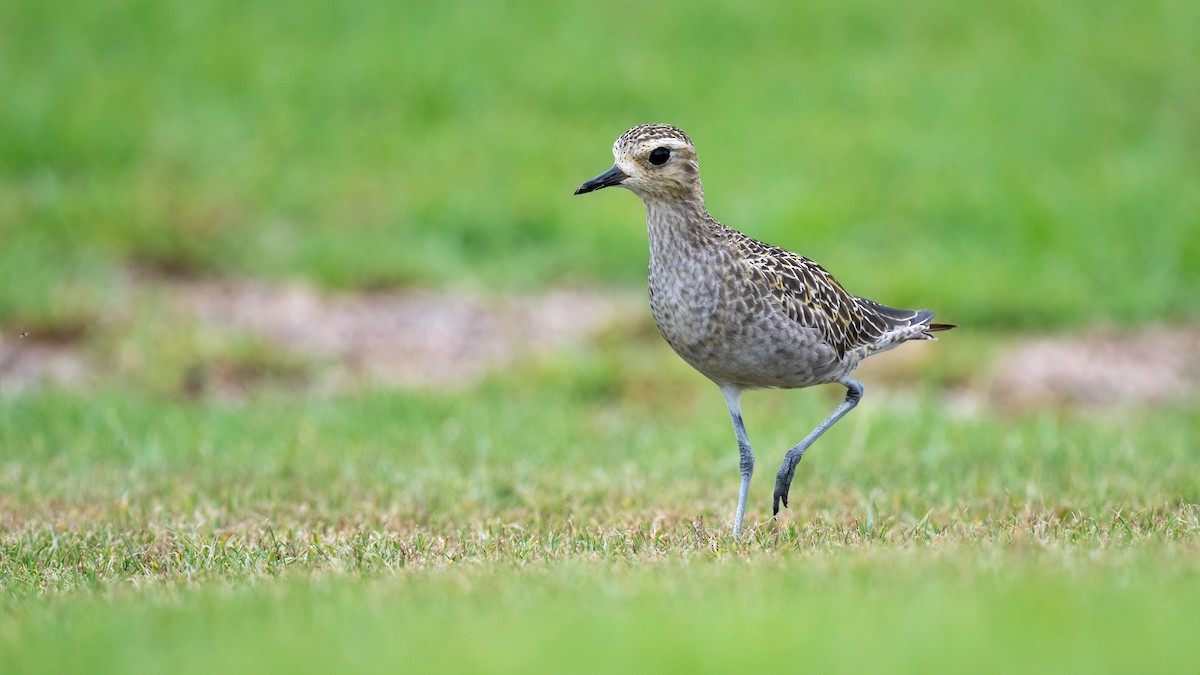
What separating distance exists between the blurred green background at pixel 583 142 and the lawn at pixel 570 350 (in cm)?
6

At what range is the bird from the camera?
7.34 m

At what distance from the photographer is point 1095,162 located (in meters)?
19.1

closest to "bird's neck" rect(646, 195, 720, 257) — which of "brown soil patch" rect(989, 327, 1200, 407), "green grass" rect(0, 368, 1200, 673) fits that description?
"green grass" rect(0, 368, 1200, 673)

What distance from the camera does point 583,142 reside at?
19.0 meters

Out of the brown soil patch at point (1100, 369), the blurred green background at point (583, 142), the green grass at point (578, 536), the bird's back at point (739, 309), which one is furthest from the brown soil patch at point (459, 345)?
the bird's back at point (739, 309)

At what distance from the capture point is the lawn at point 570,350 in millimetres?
5023

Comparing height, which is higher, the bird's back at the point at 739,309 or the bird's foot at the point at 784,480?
the bird's back at the point at 739,309

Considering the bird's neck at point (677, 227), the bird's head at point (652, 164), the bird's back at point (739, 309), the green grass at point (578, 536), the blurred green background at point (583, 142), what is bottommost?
the green grass at point (578, 536)

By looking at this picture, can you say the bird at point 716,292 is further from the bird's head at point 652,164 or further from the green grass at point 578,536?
the green grass at point 578,536

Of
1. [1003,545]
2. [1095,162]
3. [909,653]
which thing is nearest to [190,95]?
[1095,162]

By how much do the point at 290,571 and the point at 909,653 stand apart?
3.05 meters

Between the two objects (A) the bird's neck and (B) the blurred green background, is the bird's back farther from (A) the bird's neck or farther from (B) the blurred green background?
(B) the blurred green background

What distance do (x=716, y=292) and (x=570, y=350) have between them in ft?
20.9

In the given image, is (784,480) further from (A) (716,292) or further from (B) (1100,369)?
(B) (1100,369)
